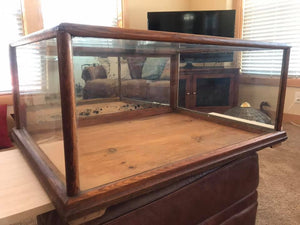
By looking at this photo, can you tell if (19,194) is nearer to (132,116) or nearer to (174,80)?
(132,116)

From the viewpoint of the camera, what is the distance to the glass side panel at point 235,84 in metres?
1.06

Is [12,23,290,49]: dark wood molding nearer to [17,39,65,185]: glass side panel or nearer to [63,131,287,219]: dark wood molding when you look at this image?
[17,39,65,185]: glass side panel

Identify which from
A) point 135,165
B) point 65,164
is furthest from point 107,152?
point 65,164

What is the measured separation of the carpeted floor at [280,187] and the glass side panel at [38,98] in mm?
432

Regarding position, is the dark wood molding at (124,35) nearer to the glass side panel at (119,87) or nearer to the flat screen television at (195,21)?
the glass side panel at (119,87)

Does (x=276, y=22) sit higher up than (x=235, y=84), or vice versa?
(x=276, y=22)

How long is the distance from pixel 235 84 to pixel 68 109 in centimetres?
225

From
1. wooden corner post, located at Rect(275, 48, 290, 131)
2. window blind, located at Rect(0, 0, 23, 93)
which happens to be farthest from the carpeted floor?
window blind, located at Rect(0, 0, 23, 93)

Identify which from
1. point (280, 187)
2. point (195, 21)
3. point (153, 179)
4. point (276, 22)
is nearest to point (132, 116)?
point (153, 179)

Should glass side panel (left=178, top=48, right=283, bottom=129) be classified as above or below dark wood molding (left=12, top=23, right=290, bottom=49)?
below

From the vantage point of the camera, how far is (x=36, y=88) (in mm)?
858

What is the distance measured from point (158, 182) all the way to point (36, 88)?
55 cm

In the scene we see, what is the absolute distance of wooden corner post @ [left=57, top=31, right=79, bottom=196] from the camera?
45cm

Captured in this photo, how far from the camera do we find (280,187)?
156 centimetres
